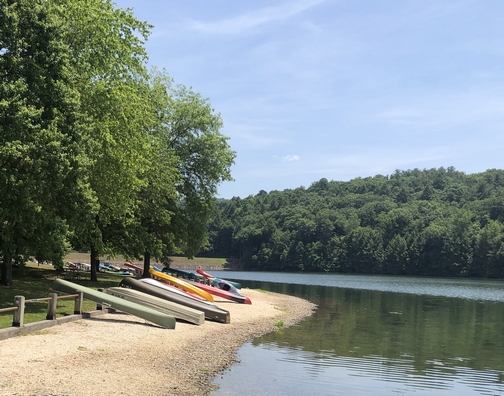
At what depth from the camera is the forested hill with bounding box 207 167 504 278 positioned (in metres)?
122

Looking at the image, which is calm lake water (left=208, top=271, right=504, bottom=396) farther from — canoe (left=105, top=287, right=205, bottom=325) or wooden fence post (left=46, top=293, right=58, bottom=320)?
wooden fence post (left=46, top=293, right=58, bottom=320)

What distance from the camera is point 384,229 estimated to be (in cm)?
14475

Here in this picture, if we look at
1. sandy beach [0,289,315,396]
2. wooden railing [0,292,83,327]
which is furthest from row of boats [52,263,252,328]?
wooden railing [0,292,83,327]

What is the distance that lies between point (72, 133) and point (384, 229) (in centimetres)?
13161

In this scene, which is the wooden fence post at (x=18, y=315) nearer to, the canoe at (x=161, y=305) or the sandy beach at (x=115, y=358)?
the sandy beach at (x=115, y=358)

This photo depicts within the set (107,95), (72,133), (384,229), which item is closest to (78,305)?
(72,133)

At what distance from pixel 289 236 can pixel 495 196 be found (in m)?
52.6

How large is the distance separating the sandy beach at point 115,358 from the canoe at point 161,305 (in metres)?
0.42

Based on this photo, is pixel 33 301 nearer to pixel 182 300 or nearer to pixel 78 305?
pixel 78 305

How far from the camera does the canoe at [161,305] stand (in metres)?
21.3

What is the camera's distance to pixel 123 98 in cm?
2450

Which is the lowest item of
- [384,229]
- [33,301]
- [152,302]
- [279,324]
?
[279,324]

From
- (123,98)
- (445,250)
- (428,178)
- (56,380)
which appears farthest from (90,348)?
(428,178)

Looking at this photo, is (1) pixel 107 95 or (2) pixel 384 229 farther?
(2) pixel 384 229
